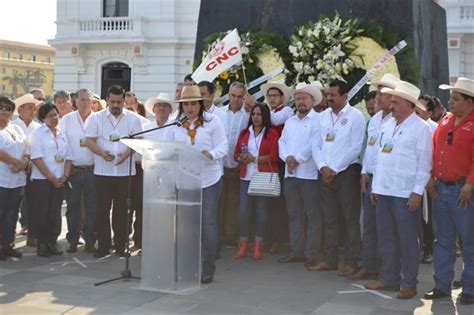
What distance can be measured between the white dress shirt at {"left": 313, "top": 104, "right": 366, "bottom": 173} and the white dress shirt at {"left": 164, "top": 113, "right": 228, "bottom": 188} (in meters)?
1.12

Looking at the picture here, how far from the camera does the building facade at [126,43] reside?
2980 cm

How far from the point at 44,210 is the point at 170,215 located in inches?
104

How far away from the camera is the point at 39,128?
8430 millimetres

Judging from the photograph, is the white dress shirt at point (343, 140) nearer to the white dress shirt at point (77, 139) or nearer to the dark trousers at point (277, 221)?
the dark trousers at point (277, 221)

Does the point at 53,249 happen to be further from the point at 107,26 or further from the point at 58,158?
the point at 107,26

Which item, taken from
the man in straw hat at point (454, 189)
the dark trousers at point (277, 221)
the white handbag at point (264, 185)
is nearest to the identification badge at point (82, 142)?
the white handbag at point (264, 185)

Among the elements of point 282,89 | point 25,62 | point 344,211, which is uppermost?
point 25,62

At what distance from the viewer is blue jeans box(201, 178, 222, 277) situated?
692 cm

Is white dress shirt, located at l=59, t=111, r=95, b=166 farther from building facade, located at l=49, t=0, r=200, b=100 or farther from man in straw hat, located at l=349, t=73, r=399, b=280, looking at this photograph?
building facade, located at l=49, t=0, r=200, b=100

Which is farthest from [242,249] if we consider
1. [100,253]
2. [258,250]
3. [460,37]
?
[460,37]

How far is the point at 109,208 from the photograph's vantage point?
8.41m

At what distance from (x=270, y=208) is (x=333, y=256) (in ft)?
4.13

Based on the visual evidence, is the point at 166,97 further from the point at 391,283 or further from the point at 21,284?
the point at 391,283

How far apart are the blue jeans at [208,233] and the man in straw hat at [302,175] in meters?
1.23
